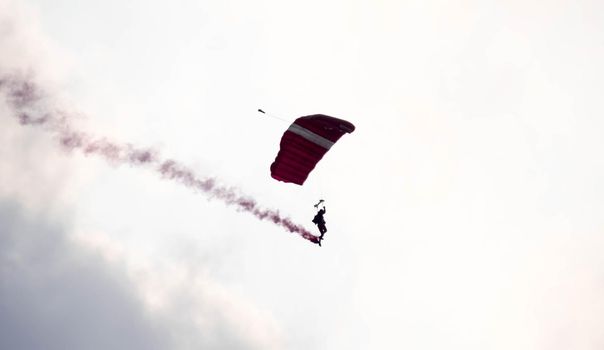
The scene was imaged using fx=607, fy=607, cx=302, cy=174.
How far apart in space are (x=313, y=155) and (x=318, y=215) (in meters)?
3.90

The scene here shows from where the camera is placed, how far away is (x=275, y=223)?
3566 centimetres

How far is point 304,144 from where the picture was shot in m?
31.7

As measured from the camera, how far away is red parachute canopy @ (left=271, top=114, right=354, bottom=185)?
31.2m

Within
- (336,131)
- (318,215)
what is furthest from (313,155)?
(318,215)

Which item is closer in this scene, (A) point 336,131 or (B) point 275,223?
(A) point 336,131

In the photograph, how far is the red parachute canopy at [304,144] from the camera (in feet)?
102

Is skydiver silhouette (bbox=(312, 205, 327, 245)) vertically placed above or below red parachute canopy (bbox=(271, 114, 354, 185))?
below

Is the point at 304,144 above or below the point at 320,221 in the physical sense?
above

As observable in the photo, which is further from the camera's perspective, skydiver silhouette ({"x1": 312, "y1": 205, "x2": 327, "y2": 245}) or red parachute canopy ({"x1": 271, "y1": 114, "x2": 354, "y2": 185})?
skydiver silhouette ({"x1": 312, "y1": 205, "x2": 327, "y2": 245})

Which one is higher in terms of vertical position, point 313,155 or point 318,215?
point 313,155

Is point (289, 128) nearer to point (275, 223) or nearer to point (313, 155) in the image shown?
point (313, 155)

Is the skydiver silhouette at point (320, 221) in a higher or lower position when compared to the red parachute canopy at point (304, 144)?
lower

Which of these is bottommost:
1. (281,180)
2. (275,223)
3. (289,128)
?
(275,223)

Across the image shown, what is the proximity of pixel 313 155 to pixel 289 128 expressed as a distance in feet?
6.81
